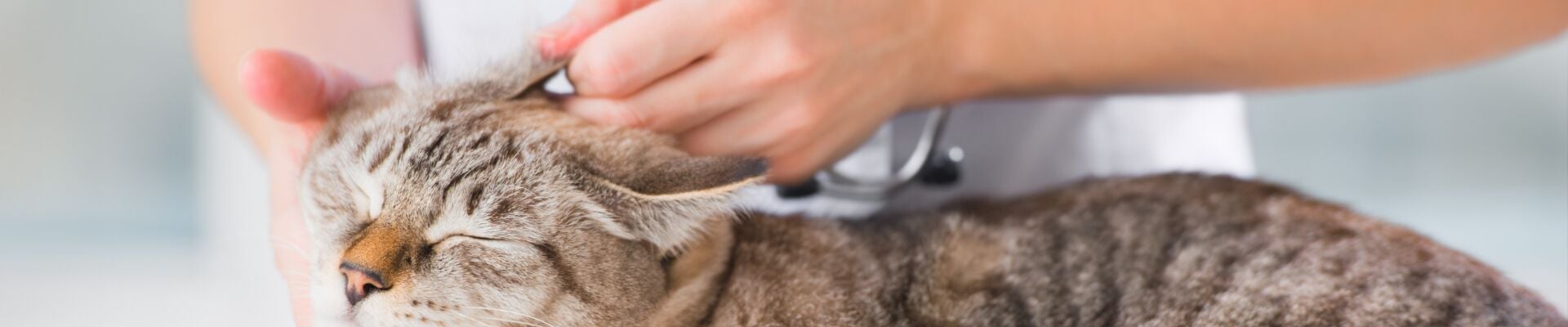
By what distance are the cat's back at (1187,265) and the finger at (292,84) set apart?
0.66m

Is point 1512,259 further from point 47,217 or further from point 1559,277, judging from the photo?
point 47,217

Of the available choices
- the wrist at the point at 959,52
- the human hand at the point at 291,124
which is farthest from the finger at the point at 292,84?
the wrist at the point at 959,52

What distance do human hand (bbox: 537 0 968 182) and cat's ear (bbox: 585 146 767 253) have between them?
65 mm

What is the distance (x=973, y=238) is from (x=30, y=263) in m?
2.09

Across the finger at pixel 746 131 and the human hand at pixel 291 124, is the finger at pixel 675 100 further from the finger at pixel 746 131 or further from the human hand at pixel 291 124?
the human hand at pixel 291 124

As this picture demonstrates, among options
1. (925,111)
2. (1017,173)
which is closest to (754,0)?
(925,111)

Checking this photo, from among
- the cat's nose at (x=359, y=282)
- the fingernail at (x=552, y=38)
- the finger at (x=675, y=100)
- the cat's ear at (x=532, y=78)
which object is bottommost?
the cat's nose at (x=359, y=282)

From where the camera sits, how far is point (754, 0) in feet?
3.40

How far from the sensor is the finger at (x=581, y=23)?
107cm

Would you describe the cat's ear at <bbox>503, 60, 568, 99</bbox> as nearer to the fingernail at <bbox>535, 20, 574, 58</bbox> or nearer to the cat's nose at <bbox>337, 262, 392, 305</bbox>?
the fingernail at <bbox>535, 20, 574, 58</bbox>

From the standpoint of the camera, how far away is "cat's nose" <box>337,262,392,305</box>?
0.95 m

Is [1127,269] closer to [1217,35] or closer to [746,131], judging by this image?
[1217,35]

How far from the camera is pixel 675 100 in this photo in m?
1.05

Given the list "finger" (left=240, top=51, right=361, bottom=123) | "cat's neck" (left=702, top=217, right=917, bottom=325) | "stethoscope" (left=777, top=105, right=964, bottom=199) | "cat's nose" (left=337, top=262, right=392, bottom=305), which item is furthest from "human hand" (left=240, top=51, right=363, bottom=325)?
"stethoscope" (left=777, top=105, right=964, bottom=199)
